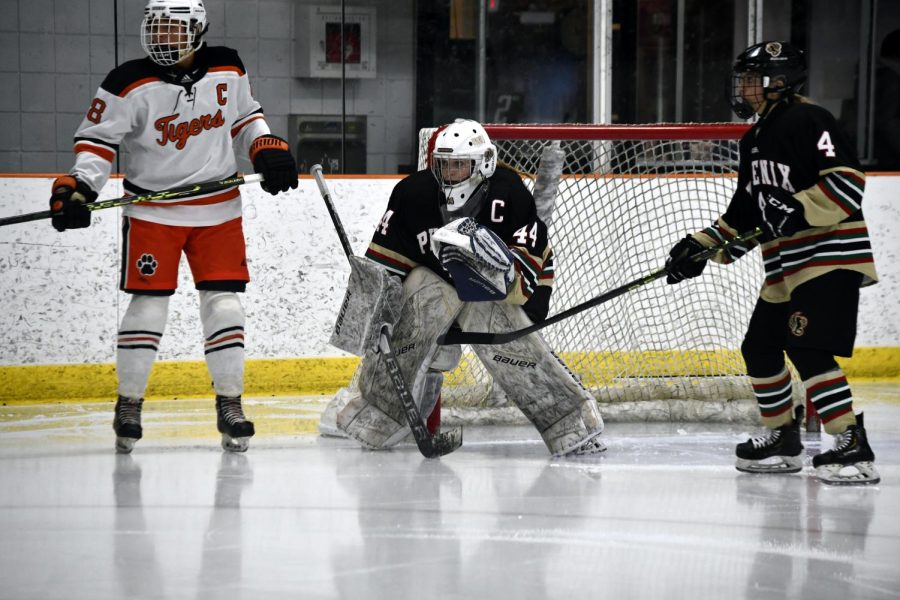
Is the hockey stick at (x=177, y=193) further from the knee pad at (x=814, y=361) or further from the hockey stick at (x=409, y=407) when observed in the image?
the knee pad at (x=814, y=361)

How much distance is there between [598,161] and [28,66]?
225cm

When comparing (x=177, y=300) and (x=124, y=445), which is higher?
(x=177, y=300)

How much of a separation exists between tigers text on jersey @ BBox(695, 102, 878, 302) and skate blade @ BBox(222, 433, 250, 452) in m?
1.48

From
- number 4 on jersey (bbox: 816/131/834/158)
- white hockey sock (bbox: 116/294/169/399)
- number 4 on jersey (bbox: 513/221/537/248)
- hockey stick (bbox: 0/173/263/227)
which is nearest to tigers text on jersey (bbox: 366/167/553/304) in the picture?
number 4 on jersey (bbox: 513/221/537/248)

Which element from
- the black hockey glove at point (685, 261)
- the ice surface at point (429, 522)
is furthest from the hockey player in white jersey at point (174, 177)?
the black hockey glove at point (685, 261)

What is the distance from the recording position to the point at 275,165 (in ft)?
11.5

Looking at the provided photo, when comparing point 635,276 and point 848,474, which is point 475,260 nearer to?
point 848,474

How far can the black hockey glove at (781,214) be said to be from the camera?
2.99m

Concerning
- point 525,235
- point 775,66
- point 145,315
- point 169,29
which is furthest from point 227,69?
point 775,66

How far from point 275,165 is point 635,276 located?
6.22 ft

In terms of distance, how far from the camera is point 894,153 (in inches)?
226

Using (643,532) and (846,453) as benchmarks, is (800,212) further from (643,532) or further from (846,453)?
(643,532)

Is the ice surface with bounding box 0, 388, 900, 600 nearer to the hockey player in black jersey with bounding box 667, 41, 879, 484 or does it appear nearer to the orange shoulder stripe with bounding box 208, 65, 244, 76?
the hockey player in black jersey with bounding box 667, 41, 879, 484

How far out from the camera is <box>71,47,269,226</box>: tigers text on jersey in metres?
3.47
